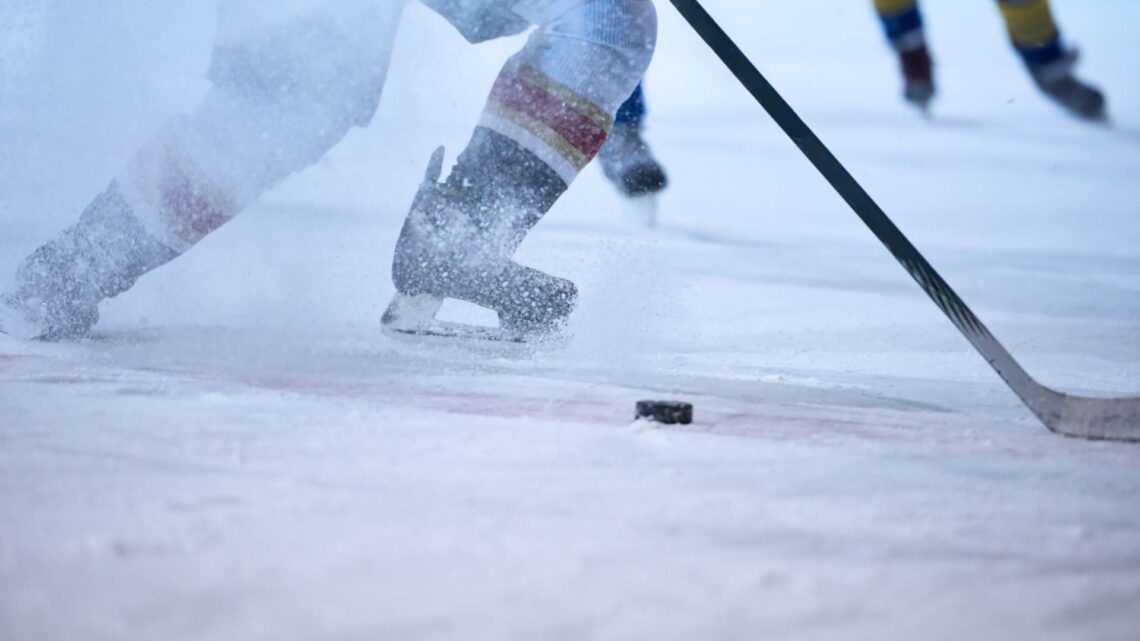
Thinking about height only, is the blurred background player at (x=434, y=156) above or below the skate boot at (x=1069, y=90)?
below

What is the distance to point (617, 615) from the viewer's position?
0.67m

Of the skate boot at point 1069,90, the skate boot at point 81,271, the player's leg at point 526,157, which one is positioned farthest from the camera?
the skate boot at point 1069,90

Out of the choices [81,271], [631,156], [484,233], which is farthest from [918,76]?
[81,271]

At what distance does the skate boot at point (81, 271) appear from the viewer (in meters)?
2.01

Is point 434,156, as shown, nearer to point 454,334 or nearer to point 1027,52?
point 454,334

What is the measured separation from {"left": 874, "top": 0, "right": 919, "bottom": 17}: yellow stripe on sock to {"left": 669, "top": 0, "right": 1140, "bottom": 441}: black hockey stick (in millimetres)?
958

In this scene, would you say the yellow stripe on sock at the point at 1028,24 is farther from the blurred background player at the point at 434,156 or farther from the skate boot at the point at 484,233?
the skate boot at the point at 484,233

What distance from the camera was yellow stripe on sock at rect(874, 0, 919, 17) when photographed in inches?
97.0

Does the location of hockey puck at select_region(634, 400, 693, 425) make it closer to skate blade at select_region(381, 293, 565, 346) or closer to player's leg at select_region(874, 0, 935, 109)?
skate blade at select_region(381, 293, 565, 346)

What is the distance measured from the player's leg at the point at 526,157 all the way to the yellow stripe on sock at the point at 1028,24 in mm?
848

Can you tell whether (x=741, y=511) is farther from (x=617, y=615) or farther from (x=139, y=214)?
(x=139, y=214)

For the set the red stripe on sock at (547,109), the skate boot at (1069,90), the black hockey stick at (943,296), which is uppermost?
the skate boot at (1069,90)

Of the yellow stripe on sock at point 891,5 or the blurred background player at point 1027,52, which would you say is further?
the yellow stripe on sock at point 891,5

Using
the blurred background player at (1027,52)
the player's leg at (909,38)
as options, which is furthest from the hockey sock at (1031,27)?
the player's leg at (909,38)
